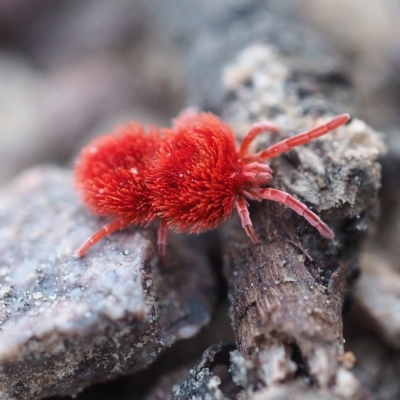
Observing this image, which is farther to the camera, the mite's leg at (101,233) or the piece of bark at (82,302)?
the mite's leg at (101,233)

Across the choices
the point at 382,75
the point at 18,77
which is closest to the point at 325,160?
the point at 382,75

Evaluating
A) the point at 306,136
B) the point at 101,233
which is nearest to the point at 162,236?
the point at 101,233

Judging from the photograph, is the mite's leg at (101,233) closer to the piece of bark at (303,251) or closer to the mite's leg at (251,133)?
the piece of bark at (303,251)

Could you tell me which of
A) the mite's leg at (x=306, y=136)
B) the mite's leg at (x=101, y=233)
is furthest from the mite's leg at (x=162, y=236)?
the mite's leg at (x=306, y=136)

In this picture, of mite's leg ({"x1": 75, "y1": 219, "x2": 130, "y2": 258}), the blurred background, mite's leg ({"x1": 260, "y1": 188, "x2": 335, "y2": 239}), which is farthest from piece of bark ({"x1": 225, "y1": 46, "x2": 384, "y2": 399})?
the blurred background

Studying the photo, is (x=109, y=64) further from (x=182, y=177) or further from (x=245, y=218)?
(x=245, y=218)

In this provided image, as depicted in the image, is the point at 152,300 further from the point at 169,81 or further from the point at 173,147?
the point at 169,81

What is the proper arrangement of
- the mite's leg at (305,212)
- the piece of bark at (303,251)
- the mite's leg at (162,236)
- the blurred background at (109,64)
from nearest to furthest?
1. the piece of bark at (303,251)
2. the mite's leg at (305,212)
3. the mite's leg at (162,236)
4. the blurred background at (109,64)

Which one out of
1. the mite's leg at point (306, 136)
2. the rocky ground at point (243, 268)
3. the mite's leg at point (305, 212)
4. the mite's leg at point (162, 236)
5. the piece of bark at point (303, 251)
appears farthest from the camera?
the mite's leg at point (162, 236)
